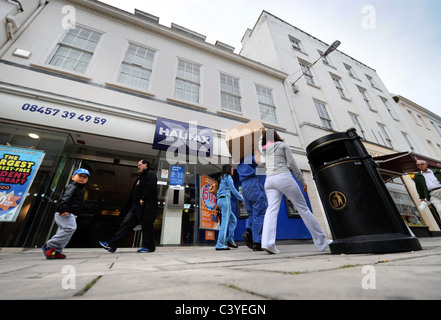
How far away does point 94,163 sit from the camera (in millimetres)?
5949

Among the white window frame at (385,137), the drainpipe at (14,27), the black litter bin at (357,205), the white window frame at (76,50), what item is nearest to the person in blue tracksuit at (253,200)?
the black litter bin at (357,205)

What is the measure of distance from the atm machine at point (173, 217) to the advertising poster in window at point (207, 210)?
699 mm

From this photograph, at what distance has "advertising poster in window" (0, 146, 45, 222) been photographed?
365 centimetres

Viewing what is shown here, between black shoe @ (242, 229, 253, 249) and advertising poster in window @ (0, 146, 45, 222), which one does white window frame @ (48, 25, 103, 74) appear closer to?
advertising poster in window @ (0, 146, 45, 222)

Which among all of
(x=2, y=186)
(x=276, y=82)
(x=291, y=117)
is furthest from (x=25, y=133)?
(x=276, y=82)

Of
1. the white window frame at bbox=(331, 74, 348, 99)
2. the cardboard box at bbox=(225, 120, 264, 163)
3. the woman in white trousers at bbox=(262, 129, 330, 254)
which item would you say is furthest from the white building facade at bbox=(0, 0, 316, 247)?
the white window frame at bbox=(331, 74, 348, 99)

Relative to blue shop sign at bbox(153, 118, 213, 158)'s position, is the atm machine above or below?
below

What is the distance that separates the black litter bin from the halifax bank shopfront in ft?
11.1

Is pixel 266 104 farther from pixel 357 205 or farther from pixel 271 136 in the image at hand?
pixel 357 205

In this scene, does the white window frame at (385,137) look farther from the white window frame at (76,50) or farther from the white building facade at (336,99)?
the white window frame at (76,50)

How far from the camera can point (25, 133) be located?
433 centimetres

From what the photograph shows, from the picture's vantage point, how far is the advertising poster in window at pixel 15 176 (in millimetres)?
3650
